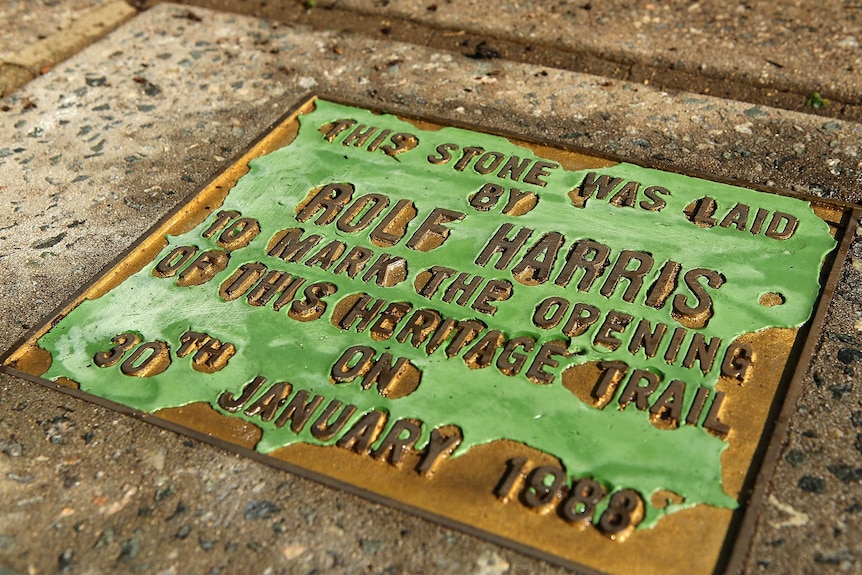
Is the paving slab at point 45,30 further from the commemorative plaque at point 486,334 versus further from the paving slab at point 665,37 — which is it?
the commemorative plaque at point 486,334

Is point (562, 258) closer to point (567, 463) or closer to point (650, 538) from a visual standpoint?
point (567, 463)

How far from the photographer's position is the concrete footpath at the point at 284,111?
2.51 metres

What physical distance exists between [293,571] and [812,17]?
384cm

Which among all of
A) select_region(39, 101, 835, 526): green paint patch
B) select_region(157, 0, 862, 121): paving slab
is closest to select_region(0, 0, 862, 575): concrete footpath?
select_region(157, 0, 862, 121): paving slab

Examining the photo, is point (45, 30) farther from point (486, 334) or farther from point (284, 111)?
point (486, 334)

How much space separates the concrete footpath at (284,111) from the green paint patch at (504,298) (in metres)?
0.19

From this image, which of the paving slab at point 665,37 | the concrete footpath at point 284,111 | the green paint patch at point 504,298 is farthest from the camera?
the paving slab at point 665,37

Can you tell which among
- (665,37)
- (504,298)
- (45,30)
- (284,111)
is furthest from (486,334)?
(45,30)

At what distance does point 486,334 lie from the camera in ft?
9.83

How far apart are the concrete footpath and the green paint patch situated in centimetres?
19

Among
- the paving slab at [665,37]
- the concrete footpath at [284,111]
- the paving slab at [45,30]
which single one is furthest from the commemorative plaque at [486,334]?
the paving slab at [45,30]

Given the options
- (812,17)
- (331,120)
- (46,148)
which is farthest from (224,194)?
(812,17)

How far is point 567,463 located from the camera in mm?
2613

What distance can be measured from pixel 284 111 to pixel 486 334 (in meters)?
1.83
